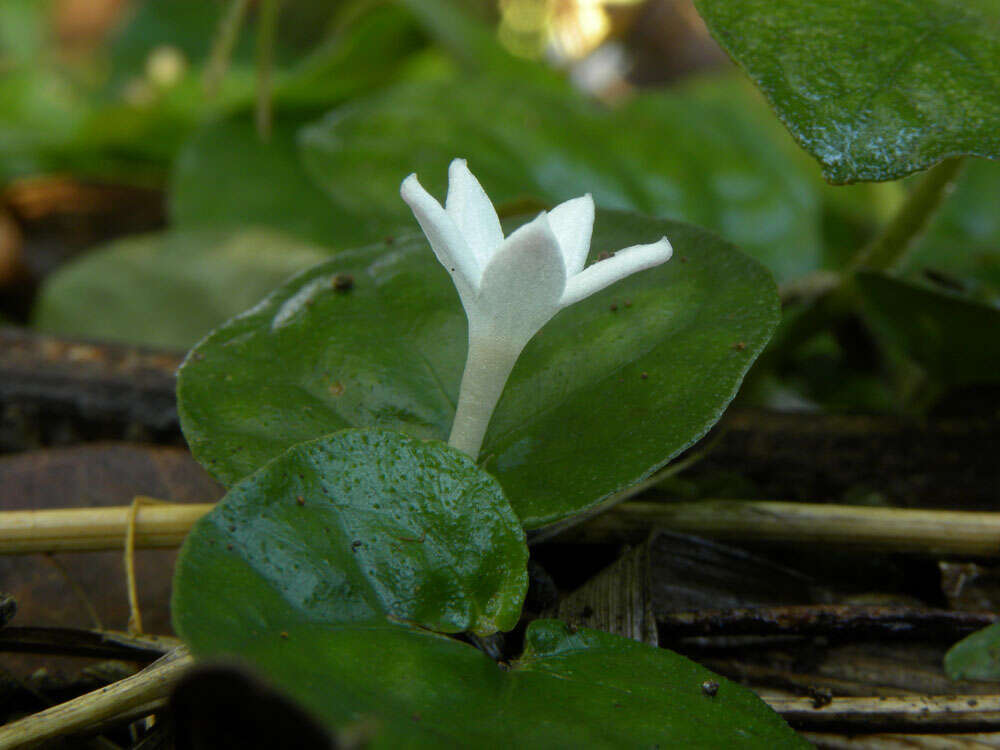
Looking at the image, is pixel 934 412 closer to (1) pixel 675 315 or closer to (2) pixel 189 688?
(1) pixel 675 315

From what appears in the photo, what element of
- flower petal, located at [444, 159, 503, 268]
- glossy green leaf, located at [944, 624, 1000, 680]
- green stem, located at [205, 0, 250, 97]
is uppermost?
green stem, located at [205, 0, 250, 97]

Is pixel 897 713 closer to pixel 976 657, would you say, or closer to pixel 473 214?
pixel 976 657

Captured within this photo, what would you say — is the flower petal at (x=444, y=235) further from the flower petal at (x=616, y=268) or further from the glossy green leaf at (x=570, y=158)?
the glossy green leaf at (x=570, y=158)

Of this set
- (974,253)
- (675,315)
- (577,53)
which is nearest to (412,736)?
(675,315)

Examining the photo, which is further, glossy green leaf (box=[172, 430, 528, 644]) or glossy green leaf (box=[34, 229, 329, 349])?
glossy green leaf (box=[34, 229, 329, 349])

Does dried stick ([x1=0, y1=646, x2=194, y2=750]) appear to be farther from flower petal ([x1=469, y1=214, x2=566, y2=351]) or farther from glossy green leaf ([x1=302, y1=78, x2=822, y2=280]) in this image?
glossy green leaf ([x1=302, y1=78, x2=822, y2=280])

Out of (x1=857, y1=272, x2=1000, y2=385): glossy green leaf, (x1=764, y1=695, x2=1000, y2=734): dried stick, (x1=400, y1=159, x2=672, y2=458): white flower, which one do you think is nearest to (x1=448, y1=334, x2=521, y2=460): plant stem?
(x1=400, y1=159, x2=672, y2=458): white flower

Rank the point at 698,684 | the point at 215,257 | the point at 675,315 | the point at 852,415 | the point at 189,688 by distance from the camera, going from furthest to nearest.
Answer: the point at 215,257
the point at 852,415
the point at 675,315
the point at 698,684
the point at 189,688
